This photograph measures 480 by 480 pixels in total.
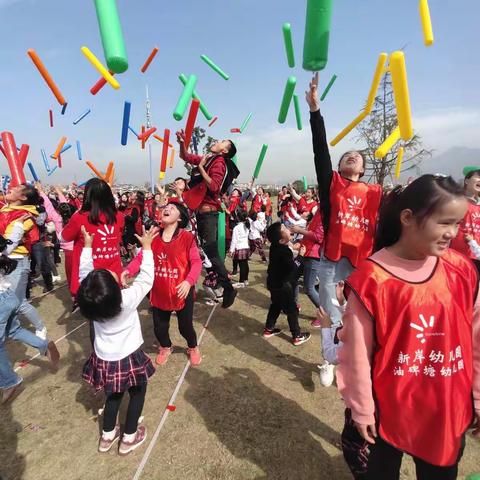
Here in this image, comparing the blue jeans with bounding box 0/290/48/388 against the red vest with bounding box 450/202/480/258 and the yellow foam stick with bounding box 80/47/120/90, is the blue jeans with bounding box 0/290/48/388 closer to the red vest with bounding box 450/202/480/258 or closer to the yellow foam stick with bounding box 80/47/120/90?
the yellow foam stick with bounding box 80/47/120/90

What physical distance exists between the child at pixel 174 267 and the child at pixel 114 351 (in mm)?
811

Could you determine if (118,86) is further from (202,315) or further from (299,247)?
(202,315)

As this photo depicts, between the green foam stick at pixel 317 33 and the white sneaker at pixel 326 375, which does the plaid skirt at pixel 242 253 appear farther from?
the green foam stick at pixel 317 33

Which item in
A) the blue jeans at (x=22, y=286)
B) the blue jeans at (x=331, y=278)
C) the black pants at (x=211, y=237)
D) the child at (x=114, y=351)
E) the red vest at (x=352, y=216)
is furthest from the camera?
the black pants at (x=211, y=237)

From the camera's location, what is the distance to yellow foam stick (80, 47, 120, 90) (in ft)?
7.68

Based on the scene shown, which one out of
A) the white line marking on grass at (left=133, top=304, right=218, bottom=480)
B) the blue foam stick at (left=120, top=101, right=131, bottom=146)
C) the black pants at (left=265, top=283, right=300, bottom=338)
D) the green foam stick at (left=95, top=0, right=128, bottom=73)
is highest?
the green foam stick at (left=95, top=0, right=128, bottom=73)

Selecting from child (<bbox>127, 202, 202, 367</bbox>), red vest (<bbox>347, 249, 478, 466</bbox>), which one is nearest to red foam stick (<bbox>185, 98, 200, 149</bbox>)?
child (<bbox>127, 202, 202, 367</bbox>)

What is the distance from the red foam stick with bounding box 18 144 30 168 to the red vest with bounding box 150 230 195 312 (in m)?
3.57

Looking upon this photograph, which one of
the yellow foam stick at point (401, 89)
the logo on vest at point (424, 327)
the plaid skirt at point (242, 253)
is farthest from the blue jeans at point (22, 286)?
the yellow foam stick at point (401, 89)

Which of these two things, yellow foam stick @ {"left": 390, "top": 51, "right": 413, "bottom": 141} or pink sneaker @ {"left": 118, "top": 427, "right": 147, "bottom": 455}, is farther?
pink sneaker @ {"left": 118, "top": 427, "right": 147, "bottom": 455}

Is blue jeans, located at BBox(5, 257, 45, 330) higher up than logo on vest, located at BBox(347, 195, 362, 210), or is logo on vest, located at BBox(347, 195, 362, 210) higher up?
logo on vest, located at BBox(347, 195, 362, 210)

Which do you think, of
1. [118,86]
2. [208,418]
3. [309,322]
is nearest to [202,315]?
[309,322]

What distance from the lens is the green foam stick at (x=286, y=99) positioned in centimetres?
268

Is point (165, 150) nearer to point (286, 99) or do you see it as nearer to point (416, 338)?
point (286, 99)
